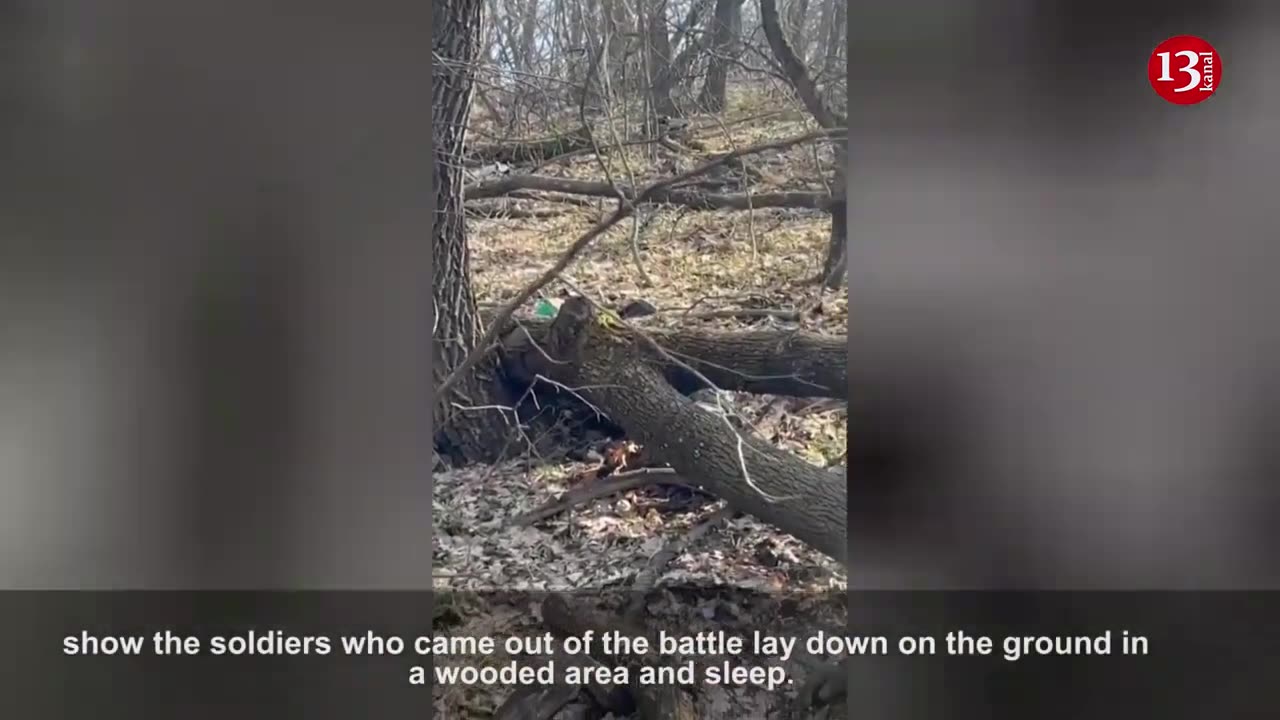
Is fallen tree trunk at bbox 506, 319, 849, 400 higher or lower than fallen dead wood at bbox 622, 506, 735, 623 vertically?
higher

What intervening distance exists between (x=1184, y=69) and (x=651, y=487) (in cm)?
129

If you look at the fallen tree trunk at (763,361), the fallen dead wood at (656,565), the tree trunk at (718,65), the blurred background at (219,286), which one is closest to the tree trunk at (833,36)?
the tree trunk at (718,65)

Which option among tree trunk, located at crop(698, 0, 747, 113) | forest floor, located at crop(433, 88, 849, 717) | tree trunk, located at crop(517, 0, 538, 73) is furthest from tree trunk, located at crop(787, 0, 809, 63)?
tree trunk, located at crop(517, 0, 538, 73)

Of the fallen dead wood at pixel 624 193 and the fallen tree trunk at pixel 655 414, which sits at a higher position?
the fallen dead wood at pixel 624 193

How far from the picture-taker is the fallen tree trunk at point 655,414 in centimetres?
166

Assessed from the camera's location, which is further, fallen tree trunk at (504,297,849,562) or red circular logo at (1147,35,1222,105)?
fallen tree trunk at (504,297,849,562)

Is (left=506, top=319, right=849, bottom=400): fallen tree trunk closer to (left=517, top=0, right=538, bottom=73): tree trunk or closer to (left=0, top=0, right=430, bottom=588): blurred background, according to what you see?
(left=0, top=0, right=430, bottom=588): blurred background

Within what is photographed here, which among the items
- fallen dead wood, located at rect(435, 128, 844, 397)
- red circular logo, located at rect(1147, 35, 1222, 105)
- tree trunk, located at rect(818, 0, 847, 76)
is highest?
tree trunk, located at rect(818, 0, 847, 76)

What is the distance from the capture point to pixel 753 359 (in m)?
1.64

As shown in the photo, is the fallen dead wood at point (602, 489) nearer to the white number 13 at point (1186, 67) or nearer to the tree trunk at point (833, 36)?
the tree trunk at point (833, 36)

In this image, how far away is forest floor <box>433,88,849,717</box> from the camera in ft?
5.33

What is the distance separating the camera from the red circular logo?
60.6 inches

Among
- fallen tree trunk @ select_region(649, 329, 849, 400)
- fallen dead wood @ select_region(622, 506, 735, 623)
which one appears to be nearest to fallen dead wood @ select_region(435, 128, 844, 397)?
fallen tree trunk @ select_region(649, 329, 849, 400)
